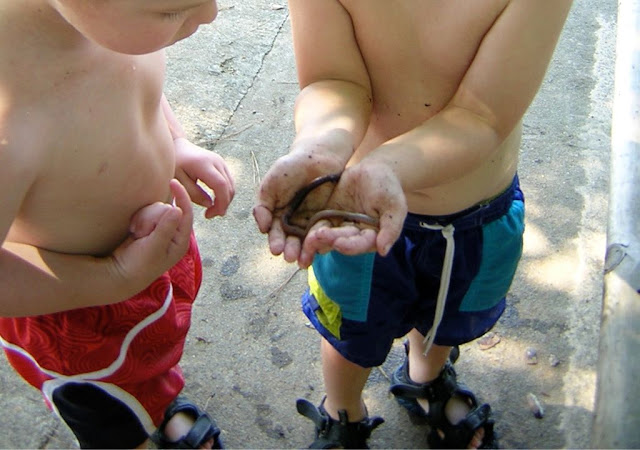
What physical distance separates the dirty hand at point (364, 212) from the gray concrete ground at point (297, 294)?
2.91ft

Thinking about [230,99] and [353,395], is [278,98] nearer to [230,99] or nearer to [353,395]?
[230,99]

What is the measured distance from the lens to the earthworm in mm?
1274

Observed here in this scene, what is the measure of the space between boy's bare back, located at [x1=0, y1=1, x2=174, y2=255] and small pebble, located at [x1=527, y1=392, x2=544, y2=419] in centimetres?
110

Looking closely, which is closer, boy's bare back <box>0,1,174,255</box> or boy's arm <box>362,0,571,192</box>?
boy's bare back <box>0,1,174,255</box>

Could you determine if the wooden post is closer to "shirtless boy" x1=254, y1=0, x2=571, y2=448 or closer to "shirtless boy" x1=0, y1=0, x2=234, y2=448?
"shirtless boy" x1=254, y1=0, x2=571, y2=448

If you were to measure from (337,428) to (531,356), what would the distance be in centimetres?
60

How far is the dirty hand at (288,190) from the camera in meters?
1.27

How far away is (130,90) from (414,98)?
0.51m

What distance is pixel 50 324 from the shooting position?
Result: 146 cm

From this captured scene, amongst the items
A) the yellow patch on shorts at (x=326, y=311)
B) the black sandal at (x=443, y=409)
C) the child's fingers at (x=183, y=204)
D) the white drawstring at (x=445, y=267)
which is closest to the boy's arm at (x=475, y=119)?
the white drawstring at (x=445, y=267)

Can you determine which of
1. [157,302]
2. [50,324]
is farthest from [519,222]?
[50,324]

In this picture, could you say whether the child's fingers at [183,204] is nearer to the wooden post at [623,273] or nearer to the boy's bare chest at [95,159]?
the boy's bare chest at [95,159]

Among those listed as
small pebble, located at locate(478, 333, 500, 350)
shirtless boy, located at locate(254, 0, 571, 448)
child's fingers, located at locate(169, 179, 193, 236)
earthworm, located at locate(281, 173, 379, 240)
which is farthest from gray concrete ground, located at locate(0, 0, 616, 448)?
earthworm, located at locate(281, 173, 379, 240)

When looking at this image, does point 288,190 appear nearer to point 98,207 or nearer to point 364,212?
point 364,212
